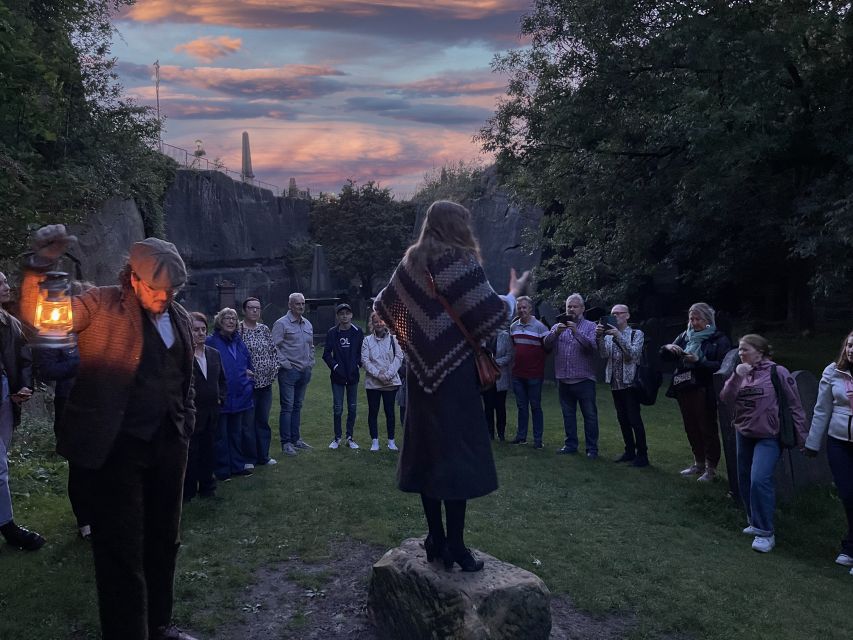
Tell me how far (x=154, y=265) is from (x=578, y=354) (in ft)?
23.8

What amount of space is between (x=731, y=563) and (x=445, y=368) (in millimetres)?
3687

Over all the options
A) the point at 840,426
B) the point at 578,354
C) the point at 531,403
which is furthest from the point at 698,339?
the point at 531,403

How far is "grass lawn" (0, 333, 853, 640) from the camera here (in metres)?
5.04

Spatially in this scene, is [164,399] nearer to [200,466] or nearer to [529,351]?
[200,466]

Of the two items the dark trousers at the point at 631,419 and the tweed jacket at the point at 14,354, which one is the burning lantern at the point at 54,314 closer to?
the tweed jacket at the point at 14,354

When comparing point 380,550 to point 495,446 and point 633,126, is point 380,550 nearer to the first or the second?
point 495,446

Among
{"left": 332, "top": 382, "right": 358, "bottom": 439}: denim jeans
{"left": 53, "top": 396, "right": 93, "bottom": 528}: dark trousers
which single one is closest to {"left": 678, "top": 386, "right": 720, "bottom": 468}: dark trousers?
{"left": 332, "top": 382, "right": 358, "bottom": 439}: denim jeans

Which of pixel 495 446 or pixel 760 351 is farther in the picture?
pixel 495 446

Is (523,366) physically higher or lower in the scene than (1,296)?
lower

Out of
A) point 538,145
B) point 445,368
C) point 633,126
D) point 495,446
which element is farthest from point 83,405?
point 538,145

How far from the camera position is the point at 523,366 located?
10.8 m

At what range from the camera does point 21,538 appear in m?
5.85

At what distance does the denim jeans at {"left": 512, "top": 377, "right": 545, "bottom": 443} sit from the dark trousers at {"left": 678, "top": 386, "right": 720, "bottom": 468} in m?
2.33

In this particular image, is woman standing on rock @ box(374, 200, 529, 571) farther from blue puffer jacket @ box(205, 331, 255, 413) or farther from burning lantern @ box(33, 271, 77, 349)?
blue puffer jacket @ box(205, 331, 255, 413)
